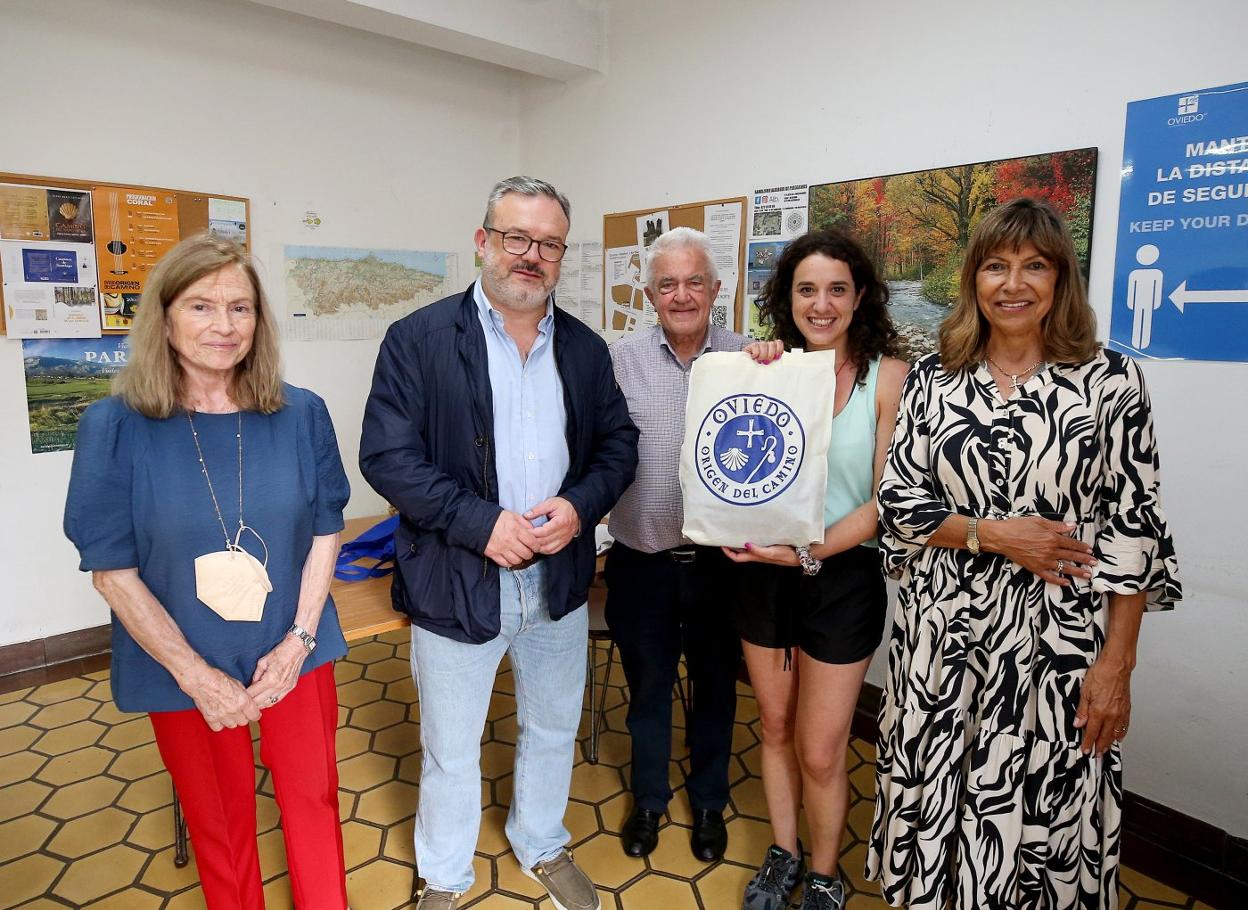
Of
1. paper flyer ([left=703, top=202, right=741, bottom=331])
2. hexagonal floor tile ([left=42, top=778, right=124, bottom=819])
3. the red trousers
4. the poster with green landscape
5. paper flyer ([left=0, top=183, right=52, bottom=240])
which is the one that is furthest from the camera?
paper flyer ([left=703, top=202, right=741, bottom=331])

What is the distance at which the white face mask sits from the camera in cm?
151

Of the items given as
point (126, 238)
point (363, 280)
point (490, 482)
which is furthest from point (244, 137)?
point (490, 482)

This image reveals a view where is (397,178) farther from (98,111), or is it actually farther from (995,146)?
(995,146)

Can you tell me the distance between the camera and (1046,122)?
2.33 meters

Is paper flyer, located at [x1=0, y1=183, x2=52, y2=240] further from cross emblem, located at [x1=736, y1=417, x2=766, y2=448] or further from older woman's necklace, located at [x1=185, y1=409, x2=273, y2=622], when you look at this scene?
cross emblem, located at [x1=736, y1=417, x2=766, y2=448]

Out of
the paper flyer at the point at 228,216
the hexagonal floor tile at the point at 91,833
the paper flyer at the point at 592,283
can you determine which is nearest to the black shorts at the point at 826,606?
the hexagonal floor tile at the point at 91,833

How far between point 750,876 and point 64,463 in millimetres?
3252

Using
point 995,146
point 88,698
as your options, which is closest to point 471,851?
point 88,698

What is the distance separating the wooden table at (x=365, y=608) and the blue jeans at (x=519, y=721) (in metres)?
0.14

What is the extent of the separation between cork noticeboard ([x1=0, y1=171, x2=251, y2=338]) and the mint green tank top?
2588mm

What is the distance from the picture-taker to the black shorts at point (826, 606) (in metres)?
1.75

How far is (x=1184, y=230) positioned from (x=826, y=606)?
1.44 meters

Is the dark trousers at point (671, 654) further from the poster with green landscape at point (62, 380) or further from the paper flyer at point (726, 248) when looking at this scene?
the poster with green landscape at point (62, 380)

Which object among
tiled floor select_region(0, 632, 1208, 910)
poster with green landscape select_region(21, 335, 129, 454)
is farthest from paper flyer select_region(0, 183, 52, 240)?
tiled floor select_region(0, 632, 1208, 910)
